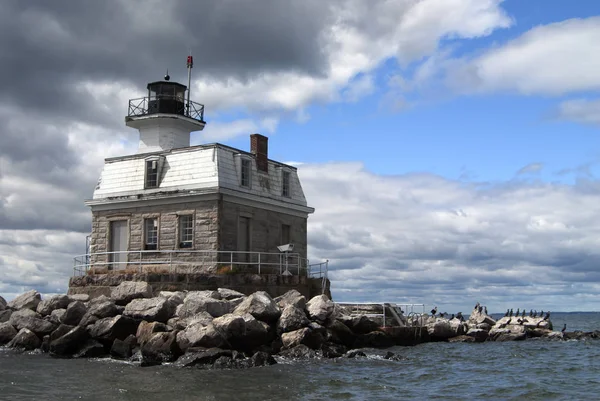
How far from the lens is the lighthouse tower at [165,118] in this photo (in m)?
30.8

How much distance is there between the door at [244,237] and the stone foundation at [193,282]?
75.0 inches

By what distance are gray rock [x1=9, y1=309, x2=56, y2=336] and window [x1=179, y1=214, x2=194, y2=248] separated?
5.62 meters

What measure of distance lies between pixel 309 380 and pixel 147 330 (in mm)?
5761

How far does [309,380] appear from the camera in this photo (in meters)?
16.8

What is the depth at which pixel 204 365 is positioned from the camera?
1823cm

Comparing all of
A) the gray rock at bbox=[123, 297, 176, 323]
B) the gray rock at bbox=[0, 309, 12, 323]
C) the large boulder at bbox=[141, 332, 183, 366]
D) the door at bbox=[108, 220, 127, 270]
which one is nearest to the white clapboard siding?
the door at bbox=[108, 220, 127, 270]

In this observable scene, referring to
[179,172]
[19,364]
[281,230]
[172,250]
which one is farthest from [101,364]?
[281,230]

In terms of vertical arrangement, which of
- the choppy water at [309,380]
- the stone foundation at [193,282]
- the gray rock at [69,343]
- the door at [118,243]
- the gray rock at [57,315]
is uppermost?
the door at [118,243]

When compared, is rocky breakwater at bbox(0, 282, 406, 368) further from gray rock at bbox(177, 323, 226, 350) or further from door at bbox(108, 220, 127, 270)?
door at bbox(108, 220, 127, 270)

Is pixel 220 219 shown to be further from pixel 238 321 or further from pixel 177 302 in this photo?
pixel 238 321

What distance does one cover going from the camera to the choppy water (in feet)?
49.6

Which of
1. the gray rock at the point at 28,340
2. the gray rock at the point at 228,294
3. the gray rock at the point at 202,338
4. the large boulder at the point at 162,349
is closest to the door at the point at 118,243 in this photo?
the gray rock at the point at 28,340

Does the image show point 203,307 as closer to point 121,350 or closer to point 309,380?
point 121,350

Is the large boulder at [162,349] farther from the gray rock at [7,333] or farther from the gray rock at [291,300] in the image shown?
the gray rock at [7,333]
